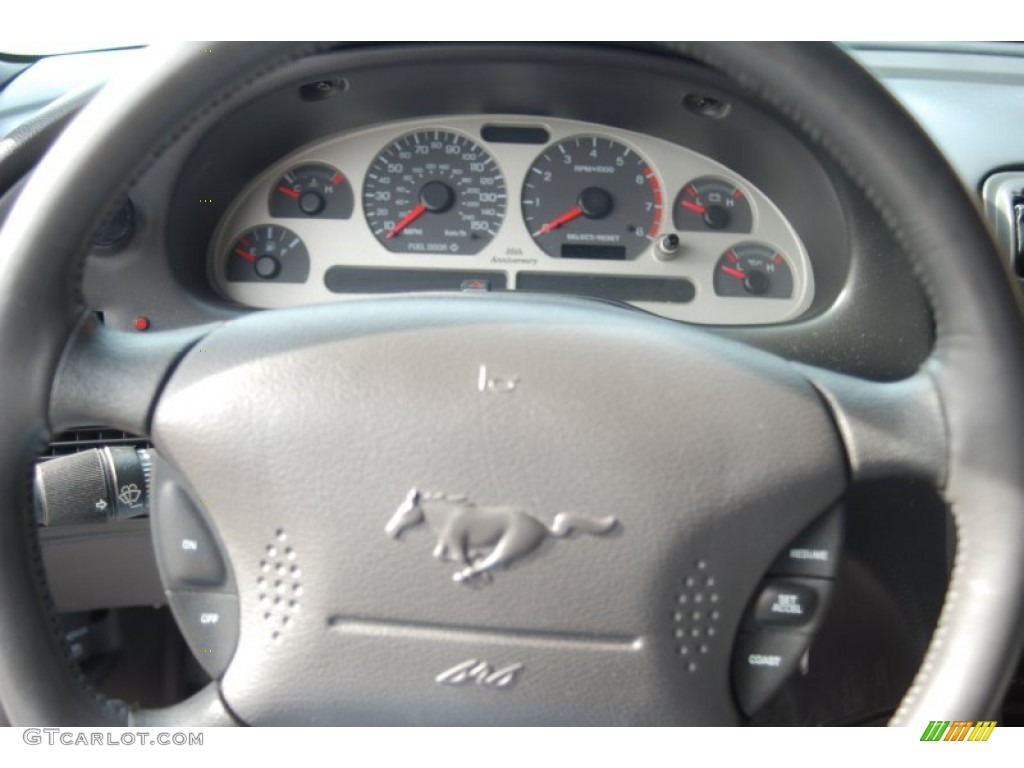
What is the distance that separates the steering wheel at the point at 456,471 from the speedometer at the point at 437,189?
2.54ft

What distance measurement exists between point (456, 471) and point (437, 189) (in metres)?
0.95

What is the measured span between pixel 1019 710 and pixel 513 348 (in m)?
1.21

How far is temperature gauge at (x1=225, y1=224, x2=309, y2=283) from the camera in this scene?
175 cm

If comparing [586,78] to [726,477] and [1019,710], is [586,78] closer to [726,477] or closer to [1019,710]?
[726,477]

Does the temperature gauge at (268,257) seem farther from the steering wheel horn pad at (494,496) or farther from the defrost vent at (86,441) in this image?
the steering wheel horn pad at (494,496)

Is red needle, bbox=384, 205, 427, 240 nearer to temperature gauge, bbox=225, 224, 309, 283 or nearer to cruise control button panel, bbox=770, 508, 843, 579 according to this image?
temperature gauge, bbox=225, 224, 309, 283

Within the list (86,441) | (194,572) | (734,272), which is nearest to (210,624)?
(194,572)

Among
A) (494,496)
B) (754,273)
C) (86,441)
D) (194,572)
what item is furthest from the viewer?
(754,273)

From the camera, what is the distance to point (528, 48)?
1.47m

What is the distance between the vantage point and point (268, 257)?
5.76 feet

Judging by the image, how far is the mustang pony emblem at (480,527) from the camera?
0.90 metres
